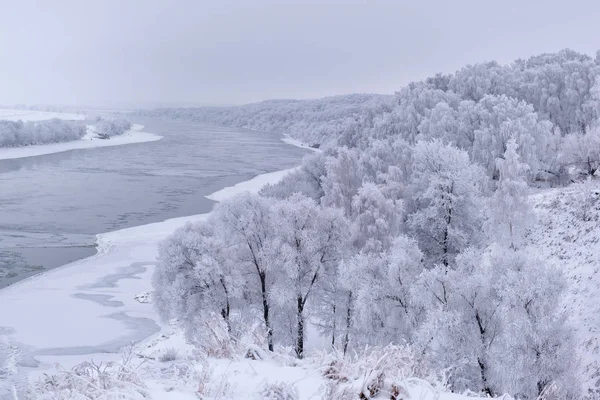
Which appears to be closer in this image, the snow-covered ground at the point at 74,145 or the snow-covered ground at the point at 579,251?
the snow-covered ground at the point at 579,251

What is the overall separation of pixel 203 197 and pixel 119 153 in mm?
47056

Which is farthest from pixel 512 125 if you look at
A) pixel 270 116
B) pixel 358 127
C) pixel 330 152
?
pixel 270 116

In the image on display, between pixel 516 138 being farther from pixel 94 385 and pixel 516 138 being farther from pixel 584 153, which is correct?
pixel 94 385

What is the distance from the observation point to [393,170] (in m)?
29.2

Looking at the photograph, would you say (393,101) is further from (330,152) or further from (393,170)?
(393,170)

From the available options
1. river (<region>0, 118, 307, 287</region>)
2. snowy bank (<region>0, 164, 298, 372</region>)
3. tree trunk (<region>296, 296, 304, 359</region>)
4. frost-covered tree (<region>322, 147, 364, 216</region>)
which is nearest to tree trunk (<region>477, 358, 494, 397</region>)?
tree trunk (<region>296, 296, 304, 359</region>)

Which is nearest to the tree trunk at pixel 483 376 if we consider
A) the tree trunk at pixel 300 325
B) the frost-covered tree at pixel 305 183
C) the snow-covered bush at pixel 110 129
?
the tree trunk at pixel 300 325

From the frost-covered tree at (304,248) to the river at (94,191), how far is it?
16.1 meters

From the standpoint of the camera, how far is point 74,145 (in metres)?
104

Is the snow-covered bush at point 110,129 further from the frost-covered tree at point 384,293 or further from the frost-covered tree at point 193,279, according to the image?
the frost-covered tree at point 384,293

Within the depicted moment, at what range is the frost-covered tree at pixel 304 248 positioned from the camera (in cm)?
2159

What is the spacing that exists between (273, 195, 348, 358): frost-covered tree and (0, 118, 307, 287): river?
1614 cm

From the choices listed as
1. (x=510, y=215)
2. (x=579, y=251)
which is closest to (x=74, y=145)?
(x=510, y=215)

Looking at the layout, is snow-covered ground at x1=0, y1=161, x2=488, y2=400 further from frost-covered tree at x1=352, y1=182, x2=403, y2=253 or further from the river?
frost-covered tree at x1=352, y1=182, x2=403, y2=253
